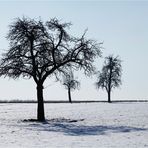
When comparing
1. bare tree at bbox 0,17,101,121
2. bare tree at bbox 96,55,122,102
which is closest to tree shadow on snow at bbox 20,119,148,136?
bare tree at bbox 0,17,101,121

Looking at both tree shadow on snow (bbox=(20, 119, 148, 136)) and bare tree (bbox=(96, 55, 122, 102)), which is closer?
tree shadow on snow (bbox=(20, 119, 148, 136))

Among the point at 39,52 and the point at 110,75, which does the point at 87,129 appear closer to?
the point at 39,52

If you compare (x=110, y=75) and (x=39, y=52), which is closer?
(x=39, y=52)

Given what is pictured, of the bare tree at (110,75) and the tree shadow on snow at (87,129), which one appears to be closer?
the tree shadow on snow at (87,129)

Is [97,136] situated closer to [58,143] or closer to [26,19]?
[58,143]

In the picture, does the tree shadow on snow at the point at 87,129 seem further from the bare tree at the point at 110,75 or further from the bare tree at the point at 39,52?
the bare tree at the point at 110,75

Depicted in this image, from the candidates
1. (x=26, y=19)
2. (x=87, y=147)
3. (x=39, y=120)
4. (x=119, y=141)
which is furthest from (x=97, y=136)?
(x=26, y=19)

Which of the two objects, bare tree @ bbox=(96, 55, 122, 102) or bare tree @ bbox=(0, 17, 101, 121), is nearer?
bare tree @ bbox=(0, 17, 101, 121)

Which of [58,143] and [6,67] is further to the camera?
[6,67]

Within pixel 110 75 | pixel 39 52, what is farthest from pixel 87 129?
pixel 110 75

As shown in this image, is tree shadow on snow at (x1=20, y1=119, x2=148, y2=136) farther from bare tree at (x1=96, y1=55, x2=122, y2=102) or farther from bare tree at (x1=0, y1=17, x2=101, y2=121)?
bare tree at (x1=96, y1=55, x2=122, y2=102)

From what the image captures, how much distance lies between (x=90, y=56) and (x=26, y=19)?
709 centimetres

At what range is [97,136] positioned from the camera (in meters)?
26.0

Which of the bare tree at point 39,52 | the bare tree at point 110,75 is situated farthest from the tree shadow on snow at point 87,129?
the bare tree at point 110,75
